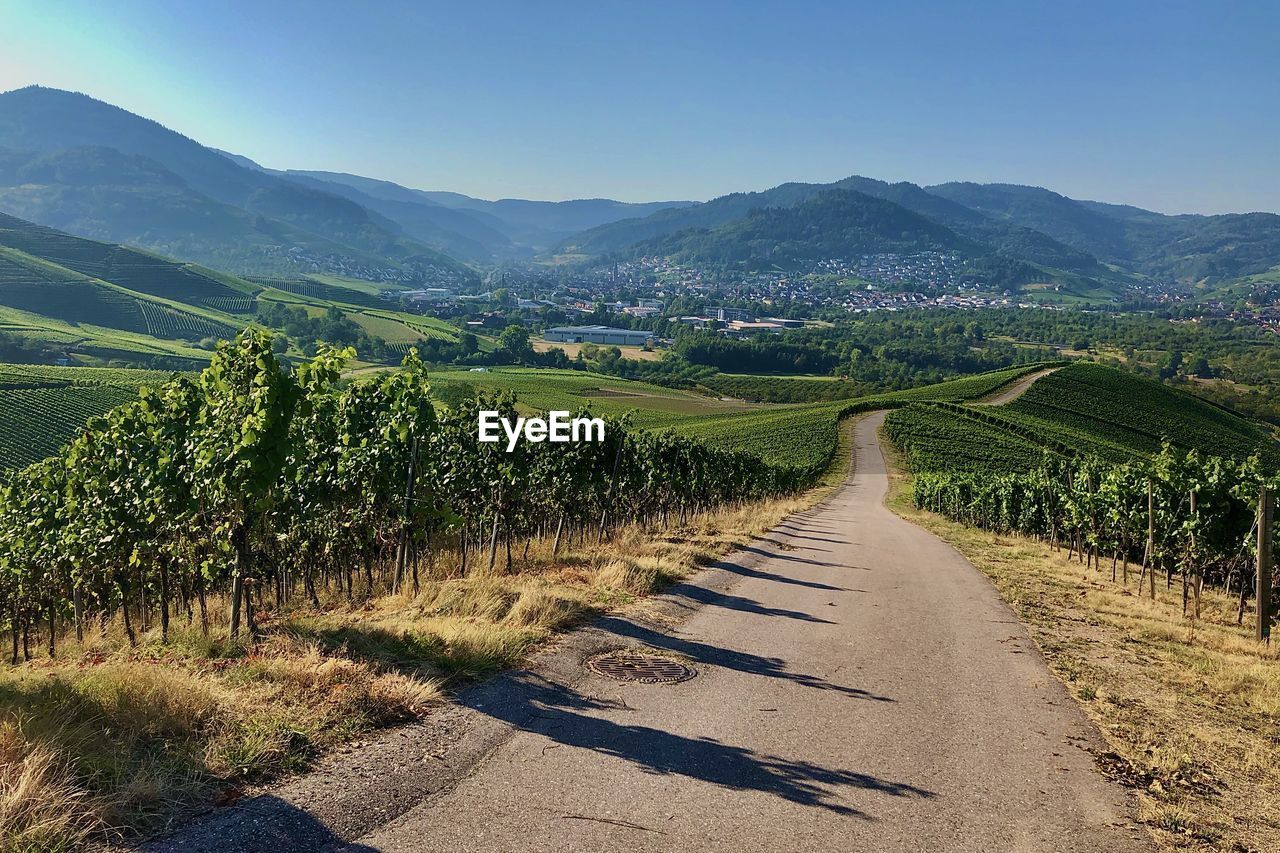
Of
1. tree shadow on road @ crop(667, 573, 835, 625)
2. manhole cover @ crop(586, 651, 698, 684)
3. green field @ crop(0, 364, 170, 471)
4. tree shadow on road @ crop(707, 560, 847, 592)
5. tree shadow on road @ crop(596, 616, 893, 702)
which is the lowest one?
green field @ crop(0, 364, 170, 471)

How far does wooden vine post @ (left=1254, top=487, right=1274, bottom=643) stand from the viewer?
13070 millimetres

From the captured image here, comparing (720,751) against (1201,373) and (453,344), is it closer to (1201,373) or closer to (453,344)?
(453,344)

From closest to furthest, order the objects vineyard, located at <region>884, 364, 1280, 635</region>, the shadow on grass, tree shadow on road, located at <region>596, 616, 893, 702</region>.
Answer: the shadow on grass → tree shadow on road, located at <region>596, 616, 893, 702</region> → vineyard, located at <region>884, 364, 1280, 635</region>

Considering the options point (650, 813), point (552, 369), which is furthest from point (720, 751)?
point (552, 369)

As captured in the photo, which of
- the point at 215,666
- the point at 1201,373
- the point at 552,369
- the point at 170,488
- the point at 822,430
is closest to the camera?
the point at 215,666

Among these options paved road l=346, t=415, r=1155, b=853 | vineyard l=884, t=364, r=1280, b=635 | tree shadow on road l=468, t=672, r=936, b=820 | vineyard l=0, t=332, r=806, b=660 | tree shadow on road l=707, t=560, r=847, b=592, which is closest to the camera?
paved road l=346, t=415, r=1155, b=853

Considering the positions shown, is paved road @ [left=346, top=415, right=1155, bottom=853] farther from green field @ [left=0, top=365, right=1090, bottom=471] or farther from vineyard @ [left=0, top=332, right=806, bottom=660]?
green field @ [left=0, top=365, right=1090, bottom=471]

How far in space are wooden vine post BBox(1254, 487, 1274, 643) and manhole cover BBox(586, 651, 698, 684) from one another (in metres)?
10.3

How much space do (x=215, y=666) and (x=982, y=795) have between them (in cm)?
790

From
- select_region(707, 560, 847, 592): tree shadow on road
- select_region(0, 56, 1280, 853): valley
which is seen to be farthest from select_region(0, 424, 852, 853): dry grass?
select_region(707, 560, 847, 592): tree shadow on road

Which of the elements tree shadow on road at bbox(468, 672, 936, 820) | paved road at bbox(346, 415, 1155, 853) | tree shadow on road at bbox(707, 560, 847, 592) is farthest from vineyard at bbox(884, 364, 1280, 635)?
tree shadow on road at bbox(468, 672, 936, 820)

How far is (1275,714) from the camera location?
9.99 meters

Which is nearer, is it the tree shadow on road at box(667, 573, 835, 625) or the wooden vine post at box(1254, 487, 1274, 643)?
the wooden vine post at box(1254, 487, 1274, 643)

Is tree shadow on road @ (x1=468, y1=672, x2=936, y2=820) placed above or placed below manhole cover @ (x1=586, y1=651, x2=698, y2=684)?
above
